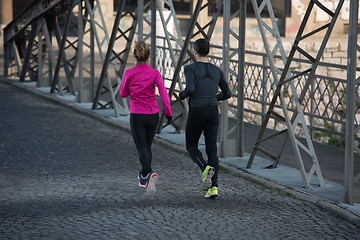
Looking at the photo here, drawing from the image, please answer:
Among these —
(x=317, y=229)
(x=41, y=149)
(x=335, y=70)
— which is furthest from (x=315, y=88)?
(x=335, y=70)

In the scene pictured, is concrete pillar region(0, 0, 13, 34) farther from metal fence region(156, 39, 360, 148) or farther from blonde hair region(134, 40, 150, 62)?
blonde hair region(134, 40, 150, 62)

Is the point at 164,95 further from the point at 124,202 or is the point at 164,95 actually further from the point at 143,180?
the point at 124,202

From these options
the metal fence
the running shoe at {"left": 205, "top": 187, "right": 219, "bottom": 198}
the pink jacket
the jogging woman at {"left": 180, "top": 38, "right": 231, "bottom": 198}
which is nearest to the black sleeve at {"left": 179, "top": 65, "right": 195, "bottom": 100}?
the jogging woman at {"left": 180, "top": 38, "right": 231, "bottom": 198}

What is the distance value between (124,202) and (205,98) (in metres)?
1.41

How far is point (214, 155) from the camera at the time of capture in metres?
7.73

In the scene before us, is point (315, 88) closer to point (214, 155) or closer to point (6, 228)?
point (214, 155)

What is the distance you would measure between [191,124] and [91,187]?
4.83 ft

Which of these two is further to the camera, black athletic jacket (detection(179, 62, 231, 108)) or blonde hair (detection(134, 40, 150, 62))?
blonde hair (detection(134, 40, 150, 62))

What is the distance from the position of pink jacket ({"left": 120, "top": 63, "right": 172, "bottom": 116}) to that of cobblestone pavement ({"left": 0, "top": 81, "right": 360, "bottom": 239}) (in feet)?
3.23

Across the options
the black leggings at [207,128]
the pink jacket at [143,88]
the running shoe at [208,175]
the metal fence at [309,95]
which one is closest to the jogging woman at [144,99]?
the pink jacket at [143,88]

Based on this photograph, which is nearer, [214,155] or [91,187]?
[214,155]

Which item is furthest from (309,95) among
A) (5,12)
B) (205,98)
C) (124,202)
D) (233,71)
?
(5,12)

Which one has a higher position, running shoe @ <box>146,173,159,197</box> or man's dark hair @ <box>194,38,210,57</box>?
man's dark hair @ <box>194,38,210,57</box>

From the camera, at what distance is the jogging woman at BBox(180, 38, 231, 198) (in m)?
7.52
